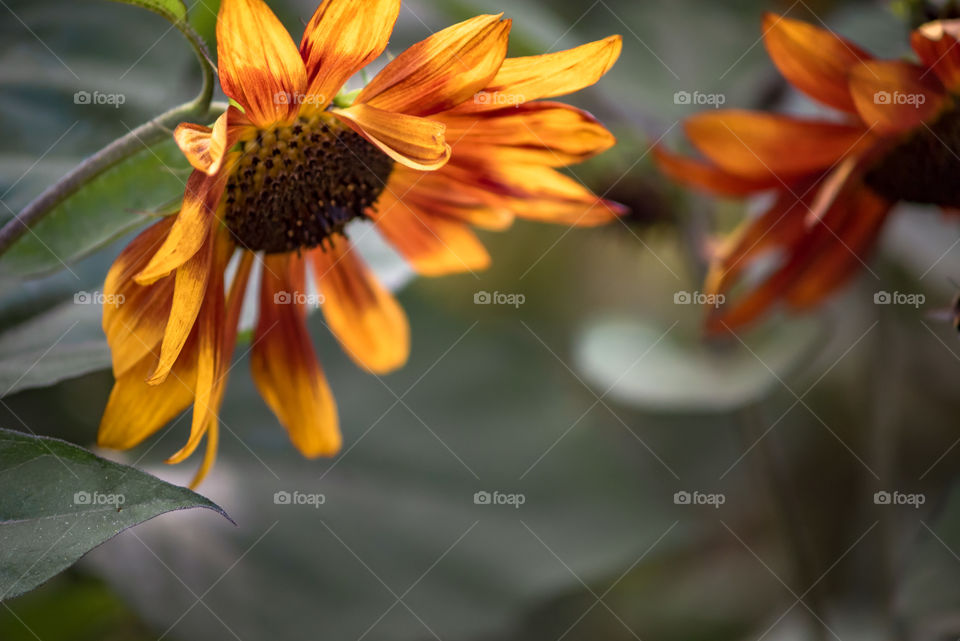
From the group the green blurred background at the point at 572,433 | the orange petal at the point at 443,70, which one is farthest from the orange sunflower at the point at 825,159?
the orange petal at the point at 443,70

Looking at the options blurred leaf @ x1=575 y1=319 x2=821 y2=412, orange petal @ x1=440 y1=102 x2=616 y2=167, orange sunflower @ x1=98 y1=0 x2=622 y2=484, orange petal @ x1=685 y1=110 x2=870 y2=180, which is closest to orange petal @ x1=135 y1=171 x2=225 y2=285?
orange sunflower @ x1=98 y1=0 x2=622 y2=484

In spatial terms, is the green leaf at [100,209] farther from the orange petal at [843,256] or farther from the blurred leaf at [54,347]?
the orange petal at [843,256]

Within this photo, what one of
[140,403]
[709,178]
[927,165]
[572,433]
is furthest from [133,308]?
[572,433]

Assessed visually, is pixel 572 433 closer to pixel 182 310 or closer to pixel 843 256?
pixel 843 256

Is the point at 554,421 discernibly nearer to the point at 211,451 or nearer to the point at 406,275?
the point at 406,275

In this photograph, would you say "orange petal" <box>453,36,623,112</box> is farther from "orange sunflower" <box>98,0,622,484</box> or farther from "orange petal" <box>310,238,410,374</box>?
"orange petal" <box>310,238,410,374</box>

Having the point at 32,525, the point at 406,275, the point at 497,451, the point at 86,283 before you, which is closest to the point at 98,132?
the point at 86,283

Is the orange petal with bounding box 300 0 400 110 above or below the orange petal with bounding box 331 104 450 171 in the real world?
above
